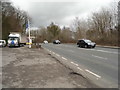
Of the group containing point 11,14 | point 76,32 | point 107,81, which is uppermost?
point 11,14

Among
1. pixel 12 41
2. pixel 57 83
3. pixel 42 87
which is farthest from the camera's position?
pixel 12 41

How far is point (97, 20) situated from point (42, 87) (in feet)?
172

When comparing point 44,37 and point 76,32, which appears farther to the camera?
point 44,37

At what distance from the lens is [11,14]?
5638cm

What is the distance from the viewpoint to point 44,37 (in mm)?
106125

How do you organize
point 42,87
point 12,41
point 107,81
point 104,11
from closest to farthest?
point 42,87, point 107,81, point 12,41, point 104,11

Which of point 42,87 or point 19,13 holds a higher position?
Result: point 19,13

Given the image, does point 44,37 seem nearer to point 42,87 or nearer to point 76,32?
point 76,32

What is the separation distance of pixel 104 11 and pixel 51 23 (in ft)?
186

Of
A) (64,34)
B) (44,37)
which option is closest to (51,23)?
(44,37)

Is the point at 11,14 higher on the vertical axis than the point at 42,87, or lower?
higher

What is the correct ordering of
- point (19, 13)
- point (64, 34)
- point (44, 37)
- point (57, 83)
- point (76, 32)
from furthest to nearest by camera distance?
point (44, 37), point (64, 34), point (76, 32), point (19, 13), point (57, 83)

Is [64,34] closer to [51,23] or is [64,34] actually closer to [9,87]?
[51,23]

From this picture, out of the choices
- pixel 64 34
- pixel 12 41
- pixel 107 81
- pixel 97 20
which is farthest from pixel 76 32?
pixel 107 81
